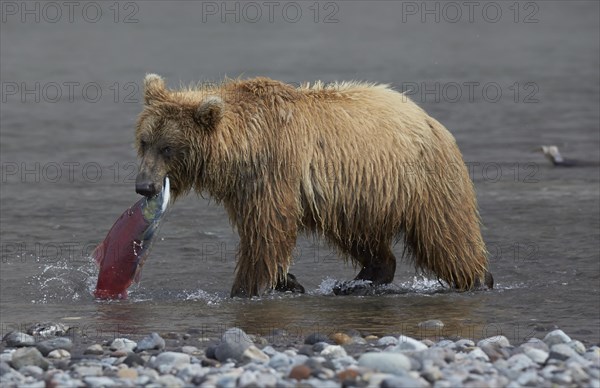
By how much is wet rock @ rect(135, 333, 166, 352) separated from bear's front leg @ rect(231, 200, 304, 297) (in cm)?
171

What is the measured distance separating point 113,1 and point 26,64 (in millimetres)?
7691

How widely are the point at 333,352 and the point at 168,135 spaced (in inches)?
96.9

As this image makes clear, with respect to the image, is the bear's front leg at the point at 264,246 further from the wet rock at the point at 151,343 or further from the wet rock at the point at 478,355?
the wet rock at the point at 478,355

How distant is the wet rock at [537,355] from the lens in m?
7.01

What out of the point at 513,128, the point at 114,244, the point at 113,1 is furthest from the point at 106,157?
the point at 113,1

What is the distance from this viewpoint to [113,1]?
30.7 meters

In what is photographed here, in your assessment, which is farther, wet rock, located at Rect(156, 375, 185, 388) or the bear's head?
the bear's head

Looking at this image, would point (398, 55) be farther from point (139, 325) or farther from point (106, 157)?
point (139, 325)

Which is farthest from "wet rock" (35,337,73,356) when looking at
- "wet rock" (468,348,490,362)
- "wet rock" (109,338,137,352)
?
"wet rock" (468,348,490,362)

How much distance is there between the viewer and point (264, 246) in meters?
9.30

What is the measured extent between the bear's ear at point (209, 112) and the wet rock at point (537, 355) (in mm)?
2850

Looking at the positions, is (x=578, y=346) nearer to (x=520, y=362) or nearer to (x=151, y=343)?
(x=520, y=362)

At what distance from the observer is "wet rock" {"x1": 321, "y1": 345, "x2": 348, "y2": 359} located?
729 centimetres
